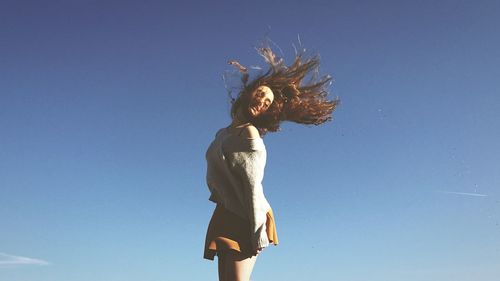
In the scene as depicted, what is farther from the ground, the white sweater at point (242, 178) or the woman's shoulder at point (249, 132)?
the woman's shoulder at point (249, 132)

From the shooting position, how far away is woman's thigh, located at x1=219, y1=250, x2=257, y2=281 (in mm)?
4027

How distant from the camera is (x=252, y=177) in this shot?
409 centimetres

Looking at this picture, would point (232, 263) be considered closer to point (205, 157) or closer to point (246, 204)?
point (246, 204)

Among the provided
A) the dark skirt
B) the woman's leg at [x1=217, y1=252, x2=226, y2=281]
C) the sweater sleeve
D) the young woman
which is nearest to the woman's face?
the young woman

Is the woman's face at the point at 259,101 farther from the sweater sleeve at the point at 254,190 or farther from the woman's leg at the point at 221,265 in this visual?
the woman's leg at the point at 221,265

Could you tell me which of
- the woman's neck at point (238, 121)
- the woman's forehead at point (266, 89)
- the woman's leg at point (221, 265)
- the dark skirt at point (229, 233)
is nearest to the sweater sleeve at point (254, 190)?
the dark skirt at point (229, 233)

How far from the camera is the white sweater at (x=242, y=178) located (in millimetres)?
4066

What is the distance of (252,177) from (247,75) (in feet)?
4.30

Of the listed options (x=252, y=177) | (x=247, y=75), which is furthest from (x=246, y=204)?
(x=247, y=75)

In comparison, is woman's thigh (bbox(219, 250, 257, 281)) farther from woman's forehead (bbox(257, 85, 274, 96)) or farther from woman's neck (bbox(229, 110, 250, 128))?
woman's forehead (bbox(257, 85, 274, 96))

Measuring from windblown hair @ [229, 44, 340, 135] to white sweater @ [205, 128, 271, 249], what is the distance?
18.8 inches

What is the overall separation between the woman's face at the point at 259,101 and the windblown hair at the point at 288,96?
0.12 ft

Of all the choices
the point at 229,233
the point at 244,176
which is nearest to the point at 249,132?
the point at 244,176

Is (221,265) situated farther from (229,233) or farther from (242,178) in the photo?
(242,178)
